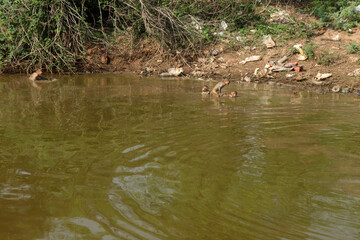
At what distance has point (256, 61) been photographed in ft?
28.4

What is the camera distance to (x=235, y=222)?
2.51 metres

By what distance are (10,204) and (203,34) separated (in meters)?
7.35

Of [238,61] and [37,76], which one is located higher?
[238,61]

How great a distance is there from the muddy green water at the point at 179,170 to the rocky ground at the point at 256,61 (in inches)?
67.1

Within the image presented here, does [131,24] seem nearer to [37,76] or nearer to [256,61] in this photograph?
[37,76]

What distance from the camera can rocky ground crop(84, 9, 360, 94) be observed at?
766 cm

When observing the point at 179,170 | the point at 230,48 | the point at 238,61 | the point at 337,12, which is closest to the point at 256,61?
the point at 238,61

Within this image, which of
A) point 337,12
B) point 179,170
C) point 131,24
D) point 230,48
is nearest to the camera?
point 179,170

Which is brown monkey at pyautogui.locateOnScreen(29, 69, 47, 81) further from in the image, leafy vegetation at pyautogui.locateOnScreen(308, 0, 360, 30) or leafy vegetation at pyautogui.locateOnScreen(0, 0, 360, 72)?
leafy vegetation at pyautogui.locateOnScreen(308, 0, 360, 30)

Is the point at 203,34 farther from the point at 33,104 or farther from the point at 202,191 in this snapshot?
the point at 202,191

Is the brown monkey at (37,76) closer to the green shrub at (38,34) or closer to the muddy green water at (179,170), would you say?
the green shrub at (38,34)

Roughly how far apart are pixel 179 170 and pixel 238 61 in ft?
19.1

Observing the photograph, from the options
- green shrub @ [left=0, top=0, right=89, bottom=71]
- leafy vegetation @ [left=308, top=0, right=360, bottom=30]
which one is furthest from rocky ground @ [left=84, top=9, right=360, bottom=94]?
green shrub @ [left=0, top=0, right=89, bottom=71]

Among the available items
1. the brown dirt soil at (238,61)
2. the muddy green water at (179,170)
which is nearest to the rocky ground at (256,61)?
the brown dirt soil at (238,61)
